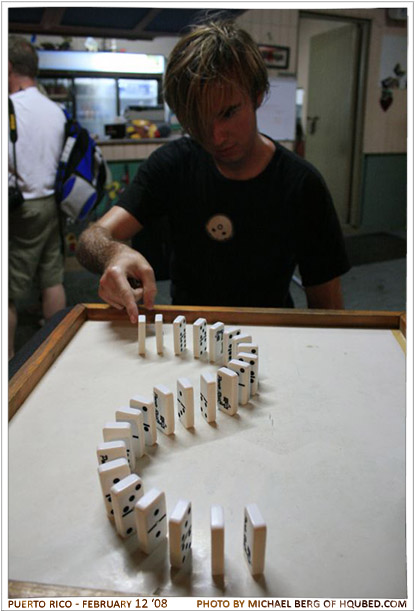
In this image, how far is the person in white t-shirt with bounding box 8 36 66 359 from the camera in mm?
2156

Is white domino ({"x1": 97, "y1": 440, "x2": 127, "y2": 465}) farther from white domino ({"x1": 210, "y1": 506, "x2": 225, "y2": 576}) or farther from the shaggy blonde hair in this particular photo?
the shaggy blonde hair

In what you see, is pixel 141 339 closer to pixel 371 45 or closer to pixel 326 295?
pixel 326 295

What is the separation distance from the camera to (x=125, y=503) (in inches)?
22.1

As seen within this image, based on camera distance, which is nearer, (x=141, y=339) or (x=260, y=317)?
(x=141, y=339)

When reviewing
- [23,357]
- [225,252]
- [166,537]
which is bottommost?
[166,537]

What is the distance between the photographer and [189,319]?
115 centimetres

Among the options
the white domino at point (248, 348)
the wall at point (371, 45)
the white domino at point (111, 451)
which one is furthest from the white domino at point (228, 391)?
the wall at point (371, 45)

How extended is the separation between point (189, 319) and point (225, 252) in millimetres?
410

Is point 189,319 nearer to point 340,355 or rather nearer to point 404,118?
point 340,355

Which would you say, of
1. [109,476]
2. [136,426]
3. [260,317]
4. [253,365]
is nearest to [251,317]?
[260,317]

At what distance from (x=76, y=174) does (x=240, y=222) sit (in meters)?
1.20

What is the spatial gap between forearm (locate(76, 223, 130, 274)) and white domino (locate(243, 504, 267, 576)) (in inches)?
32.8

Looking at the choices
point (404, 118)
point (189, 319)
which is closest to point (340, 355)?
point (189, 319)

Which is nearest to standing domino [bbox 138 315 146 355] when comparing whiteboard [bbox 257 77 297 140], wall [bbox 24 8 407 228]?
whiteboard [bbox 257 77 297 140]
